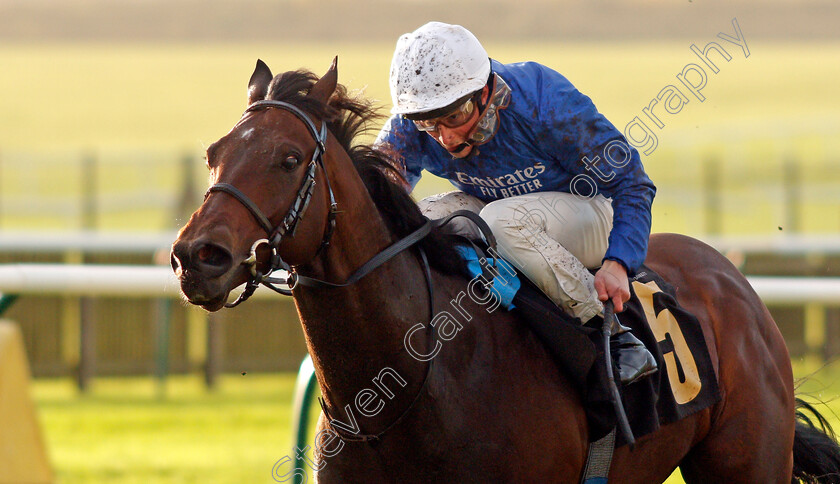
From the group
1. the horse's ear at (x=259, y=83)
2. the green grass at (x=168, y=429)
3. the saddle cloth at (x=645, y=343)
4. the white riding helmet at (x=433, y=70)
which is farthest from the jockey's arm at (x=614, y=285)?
the green grass at (x=168, y=429)

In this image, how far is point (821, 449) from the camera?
3602mm

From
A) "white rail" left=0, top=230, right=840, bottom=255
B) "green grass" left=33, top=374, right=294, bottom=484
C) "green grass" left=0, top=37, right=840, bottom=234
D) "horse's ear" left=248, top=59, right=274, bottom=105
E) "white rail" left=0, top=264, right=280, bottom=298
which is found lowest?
"green grass" left=0, top=37, right=840, bottom=234

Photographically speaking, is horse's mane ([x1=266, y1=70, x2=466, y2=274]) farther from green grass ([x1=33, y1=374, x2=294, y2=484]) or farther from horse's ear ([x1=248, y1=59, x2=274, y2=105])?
green grass ([x1=33, y1=374, x2=294, y2=484])

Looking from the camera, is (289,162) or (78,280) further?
(78,280)

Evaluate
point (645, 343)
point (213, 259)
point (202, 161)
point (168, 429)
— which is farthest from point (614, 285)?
point (202, 161)

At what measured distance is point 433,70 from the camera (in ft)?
8.67

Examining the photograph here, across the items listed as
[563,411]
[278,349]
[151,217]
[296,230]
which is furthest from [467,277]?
[151,217]

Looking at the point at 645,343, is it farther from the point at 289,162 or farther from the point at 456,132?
the point at 289,162

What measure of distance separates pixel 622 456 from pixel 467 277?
27.5 inches

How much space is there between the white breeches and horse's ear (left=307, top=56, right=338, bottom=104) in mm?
620

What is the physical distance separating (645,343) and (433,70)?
108cm

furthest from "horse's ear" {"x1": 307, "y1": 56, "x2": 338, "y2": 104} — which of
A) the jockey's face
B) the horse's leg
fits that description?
the horse's leg

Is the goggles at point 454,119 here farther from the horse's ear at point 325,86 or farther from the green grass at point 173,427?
the green grass at point 173,427

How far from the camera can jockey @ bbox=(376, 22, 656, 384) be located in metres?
2.70
